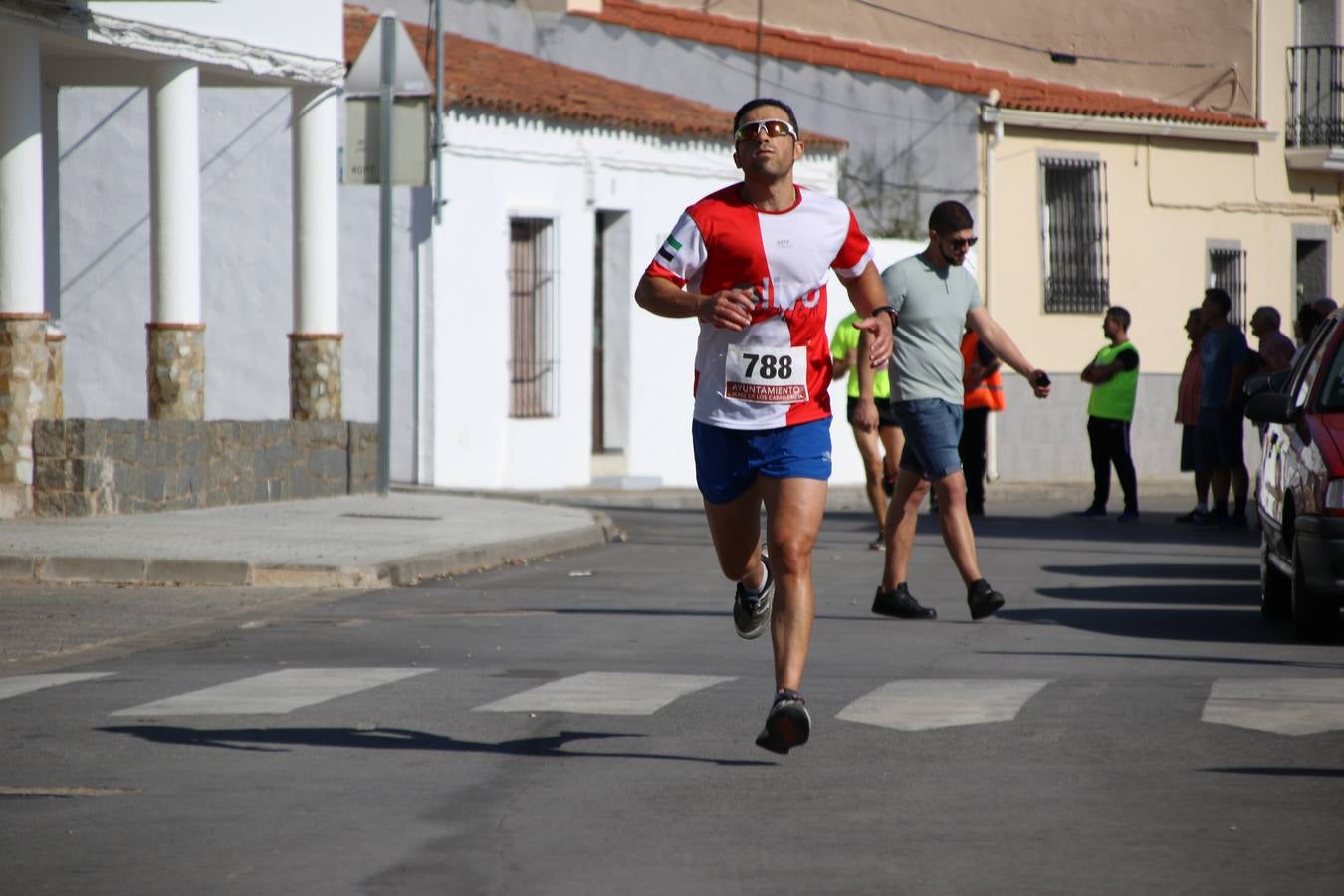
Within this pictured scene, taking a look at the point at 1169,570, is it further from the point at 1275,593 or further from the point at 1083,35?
the point at 1083,35

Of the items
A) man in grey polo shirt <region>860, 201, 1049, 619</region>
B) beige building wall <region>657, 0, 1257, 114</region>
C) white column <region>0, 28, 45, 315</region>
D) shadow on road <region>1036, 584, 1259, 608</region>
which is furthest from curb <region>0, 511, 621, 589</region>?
beige building wall <region>657, 0, 1257, 114</region>

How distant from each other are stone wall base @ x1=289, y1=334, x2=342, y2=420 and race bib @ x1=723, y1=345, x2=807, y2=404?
1266cm

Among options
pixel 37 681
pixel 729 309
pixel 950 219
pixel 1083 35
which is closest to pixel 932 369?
pixel 950 219

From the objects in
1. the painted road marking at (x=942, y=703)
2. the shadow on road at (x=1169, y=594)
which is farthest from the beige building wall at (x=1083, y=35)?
the painted road marking at (x=942, y=703)

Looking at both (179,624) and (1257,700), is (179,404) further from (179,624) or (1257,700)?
(1257,700)

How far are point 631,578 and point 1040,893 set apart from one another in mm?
8868

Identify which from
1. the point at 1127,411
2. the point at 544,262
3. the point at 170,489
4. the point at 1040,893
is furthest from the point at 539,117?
the point at 1040,893

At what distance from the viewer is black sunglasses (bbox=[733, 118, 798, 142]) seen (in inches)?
277

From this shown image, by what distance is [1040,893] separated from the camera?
503cm

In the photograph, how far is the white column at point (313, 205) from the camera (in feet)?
63.5

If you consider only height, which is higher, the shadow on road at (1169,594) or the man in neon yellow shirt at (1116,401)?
the man in neon yellow shirt at (1116,401)

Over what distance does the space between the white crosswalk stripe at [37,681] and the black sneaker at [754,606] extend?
101 inches

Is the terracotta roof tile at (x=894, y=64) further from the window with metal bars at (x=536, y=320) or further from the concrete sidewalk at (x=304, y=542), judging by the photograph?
the concrete sidewalk at (x=304, y=542)

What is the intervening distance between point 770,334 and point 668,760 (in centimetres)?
131
